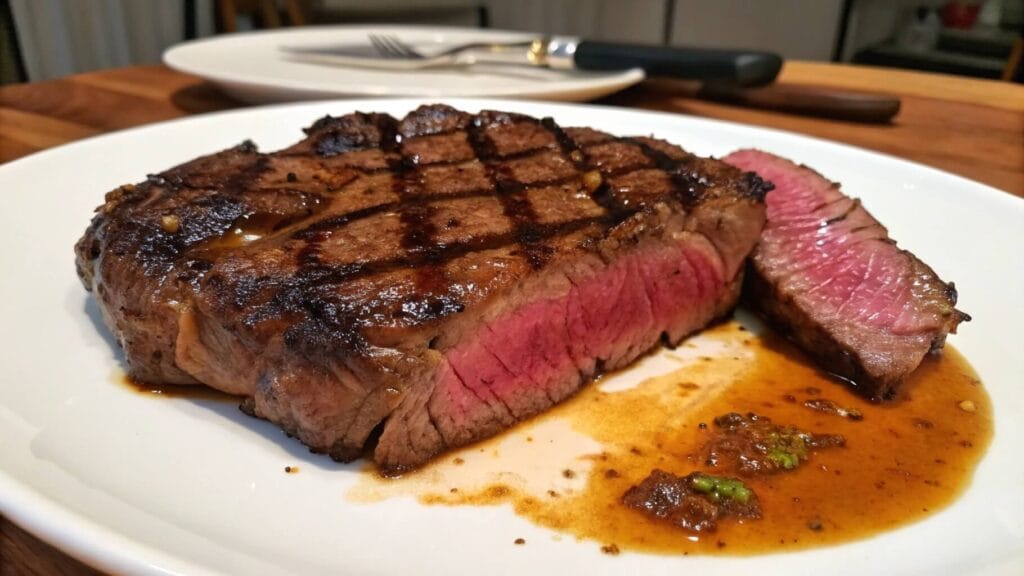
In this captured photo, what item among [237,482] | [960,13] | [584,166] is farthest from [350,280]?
[960,13]

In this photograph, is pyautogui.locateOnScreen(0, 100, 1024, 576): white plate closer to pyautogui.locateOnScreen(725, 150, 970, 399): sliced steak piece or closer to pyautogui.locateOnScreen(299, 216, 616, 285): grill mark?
pyautogui.locateOnScreen(725, 150, 970, 399): sliced steak piece

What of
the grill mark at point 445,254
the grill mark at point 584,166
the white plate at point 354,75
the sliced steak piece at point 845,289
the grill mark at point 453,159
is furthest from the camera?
the white plate at point 354,75

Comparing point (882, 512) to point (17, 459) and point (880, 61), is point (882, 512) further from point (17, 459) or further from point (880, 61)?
point (880, 61)

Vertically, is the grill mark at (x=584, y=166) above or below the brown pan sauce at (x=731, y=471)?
above

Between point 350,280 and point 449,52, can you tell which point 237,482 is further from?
point 449,52

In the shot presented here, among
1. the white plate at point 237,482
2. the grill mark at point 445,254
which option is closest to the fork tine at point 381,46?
the white plate at point 237,482

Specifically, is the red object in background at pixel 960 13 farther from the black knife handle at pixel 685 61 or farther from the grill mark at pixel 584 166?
the grill mark at pixel 584 166
